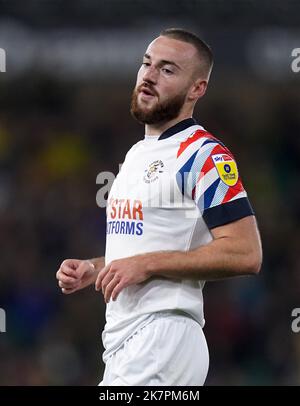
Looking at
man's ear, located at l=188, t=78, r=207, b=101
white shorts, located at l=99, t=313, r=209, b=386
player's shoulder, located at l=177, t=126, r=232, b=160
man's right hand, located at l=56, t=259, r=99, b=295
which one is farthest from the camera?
man's ear, located at l=188, t=78, r=207, b=101

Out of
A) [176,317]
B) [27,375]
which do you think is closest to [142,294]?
[176,317]

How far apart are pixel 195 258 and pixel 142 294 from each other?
0.30 m

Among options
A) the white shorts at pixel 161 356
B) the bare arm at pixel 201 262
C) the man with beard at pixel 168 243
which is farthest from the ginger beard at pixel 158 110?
the white shorts at pixel 161 356

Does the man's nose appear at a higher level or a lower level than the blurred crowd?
higher

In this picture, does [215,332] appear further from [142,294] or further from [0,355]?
[142,294]

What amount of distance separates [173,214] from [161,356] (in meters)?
0.60

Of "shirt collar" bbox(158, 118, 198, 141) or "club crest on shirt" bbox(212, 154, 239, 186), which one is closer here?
"club crest on shirt" bbox(212, 154, 239, 186)

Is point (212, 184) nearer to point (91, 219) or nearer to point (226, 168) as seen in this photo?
point (226, 168)

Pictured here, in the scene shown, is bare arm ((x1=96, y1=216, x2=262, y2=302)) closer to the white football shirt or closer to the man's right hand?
the white football shirt

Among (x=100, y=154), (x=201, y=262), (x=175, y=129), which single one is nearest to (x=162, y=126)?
(x=175, y=129)

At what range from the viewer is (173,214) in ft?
12.4

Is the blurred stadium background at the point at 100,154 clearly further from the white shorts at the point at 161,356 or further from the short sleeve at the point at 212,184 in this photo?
the short sleeve at the point at 212,184

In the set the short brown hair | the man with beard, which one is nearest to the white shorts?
the man with beard

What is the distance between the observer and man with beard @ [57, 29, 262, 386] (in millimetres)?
3613
